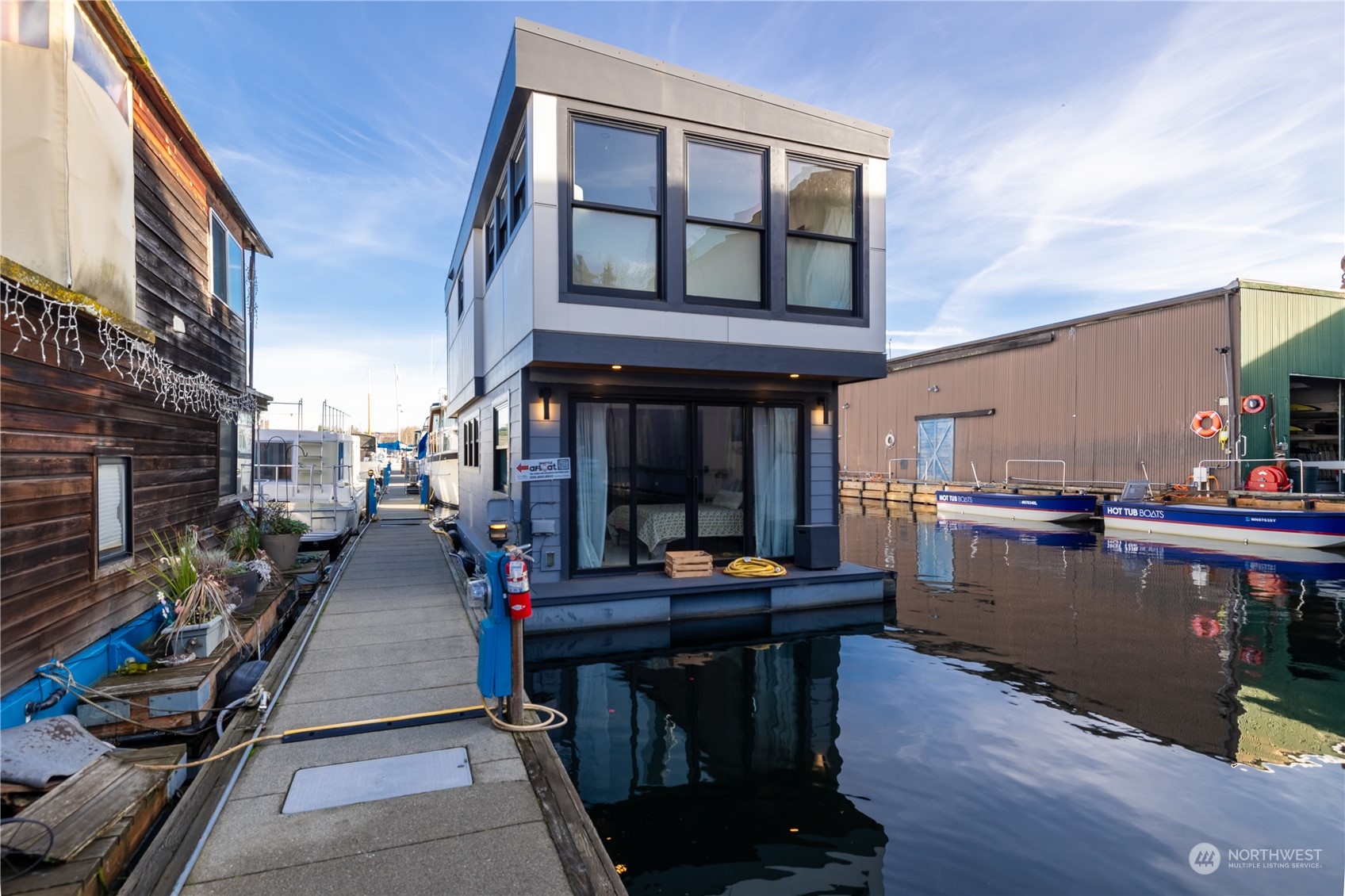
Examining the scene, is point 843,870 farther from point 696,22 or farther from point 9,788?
point 696,22

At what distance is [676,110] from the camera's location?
307 inches

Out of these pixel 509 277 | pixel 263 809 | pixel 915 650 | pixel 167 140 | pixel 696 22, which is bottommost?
pixel 915 650

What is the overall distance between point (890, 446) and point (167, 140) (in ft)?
101

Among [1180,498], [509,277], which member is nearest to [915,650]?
[509,277]

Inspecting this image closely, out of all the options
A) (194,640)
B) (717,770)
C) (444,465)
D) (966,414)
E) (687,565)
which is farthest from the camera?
(966,414)

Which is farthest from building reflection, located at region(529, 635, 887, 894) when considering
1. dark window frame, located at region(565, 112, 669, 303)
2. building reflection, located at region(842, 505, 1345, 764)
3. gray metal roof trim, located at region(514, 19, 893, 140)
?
gray metal roof trim, located at region(514, 19, 893, 140)

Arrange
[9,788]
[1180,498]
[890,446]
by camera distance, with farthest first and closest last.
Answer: [890,446] → [1180,498] → [9,788]

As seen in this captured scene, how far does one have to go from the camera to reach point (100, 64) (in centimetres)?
533

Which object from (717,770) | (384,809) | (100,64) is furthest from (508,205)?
(384,809)

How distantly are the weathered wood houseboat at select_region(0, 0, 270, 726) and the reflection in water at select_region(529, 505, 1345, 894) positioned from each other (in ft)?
11.9

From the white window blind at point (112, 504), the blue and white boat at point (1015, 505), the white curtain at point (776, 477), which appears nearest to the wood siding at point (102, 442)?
the white window blind at point (112, 504)

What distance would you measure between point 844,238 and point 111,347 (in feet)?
26.5

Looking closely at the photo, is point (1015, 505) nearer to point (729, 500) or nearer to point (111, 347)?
point (729, 500)

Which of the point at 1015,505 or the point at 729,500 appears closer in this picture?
the point at 729,500
